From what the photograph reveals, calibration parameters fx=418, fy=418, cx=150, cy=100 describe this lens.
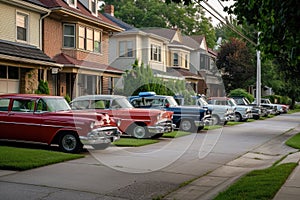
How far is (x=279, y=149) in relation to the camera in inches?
651

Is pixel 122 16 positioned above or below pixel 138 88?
above

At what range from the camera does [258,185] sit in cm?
840

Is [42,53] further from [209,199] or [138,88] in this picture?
[209,199]

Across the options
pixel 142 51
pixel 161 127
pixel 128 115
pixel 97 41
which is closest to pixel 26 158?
pixel 128 115

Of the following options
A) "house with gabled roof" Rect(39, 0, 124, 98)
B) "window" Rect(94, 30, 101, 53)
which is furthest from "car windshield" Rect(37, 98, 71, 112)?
"window" Rect(94, 30, 101, 53)

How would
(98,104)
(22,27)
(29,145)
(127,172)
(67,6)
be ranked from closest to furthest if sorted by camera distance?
(127,172) → (29,145) → (98,104) → (22,27) → (67,6)

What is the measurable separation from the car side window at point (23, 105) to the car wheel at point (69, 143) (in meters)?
1.40

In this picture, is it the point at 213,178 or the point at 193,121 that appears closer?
the point at 213,178

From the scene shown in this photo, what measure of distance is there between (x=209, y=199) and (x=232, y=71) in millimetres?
46375

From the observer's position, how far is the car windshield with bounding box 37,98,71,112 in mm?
13273

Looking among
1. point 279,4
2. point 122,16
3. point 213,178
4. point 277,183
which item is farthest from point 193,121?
point 122,16

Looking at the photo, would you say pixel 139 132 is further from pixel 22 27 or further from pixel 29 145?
pixel 22 27

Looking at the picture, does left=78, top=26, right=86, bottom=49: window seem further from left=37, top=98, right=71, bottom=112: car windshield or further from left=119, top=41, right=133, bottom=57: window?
left=37, top=98, right=71, bottom=112: car windshield

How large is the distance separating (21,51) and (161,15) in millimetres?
44937
